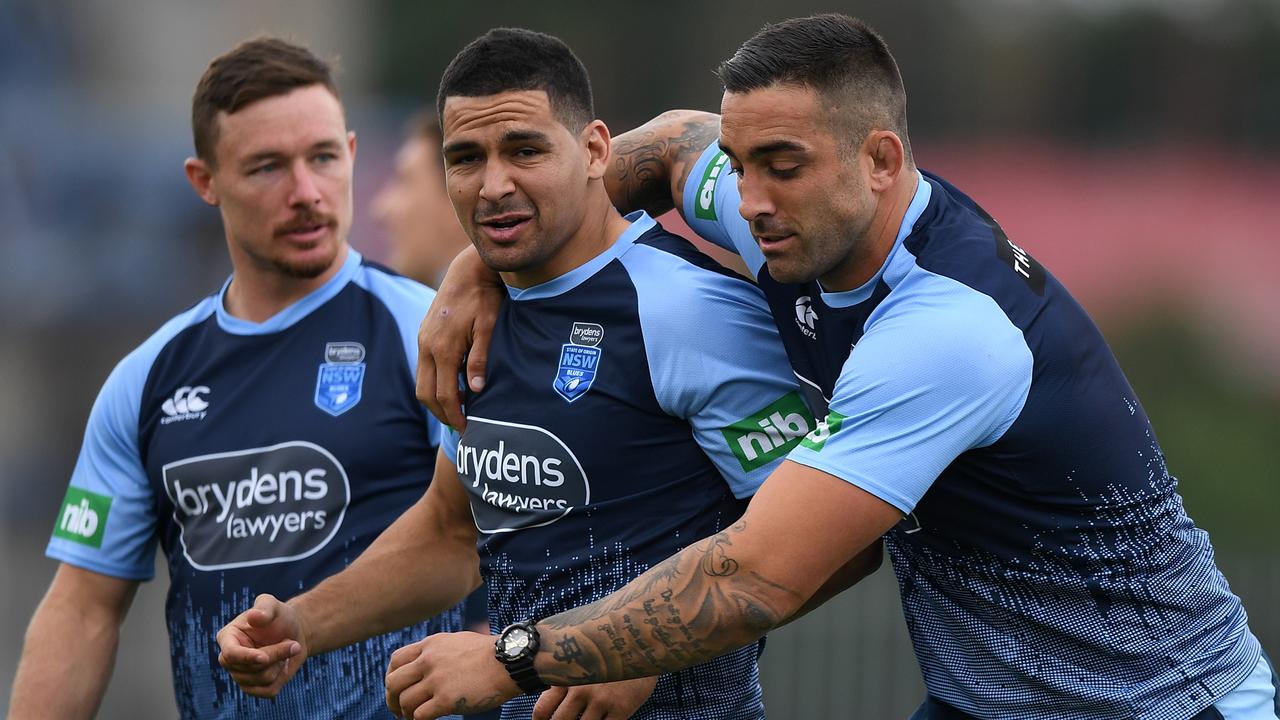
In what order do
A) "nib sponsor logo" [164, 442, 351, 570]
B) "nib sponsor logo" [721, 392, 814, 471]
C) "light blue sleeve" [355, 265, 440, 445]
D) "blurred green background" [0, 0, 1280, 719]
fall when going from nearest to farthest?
"nib sponsor logo" [721, 392, 814, 471], "nib sponsor logo" [164, 442, 351, 570], "light blue sleeve" [355, 265, 440, 445], "blurred green background" [0, 0, 1280, 719]

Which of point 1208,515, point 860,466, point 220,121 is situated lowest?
point 1208,515

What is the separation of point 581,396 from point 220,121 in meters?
1.85

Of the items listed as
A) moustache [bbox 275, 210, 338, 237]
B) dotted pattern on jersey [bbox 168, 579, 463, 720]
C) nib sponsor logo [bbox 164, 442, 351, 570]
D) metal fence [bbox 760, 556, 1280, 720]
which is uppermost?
moustache [bbox 275, 210, 338, 237]

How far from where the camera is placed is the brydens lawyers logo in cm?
498

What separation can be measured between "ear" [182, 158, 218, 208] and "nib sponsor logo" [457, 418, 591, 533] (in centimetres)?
158

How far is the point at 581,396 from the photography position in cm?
406

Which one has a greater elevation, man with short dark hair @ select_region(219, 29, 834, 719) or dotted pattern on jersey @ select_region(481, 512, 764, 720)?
man with short dark hair @ select_region(219, 29, 834, 719)

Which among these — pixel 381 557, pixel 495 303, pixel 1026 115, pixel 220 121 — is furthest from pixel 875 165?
pixel 1026 115

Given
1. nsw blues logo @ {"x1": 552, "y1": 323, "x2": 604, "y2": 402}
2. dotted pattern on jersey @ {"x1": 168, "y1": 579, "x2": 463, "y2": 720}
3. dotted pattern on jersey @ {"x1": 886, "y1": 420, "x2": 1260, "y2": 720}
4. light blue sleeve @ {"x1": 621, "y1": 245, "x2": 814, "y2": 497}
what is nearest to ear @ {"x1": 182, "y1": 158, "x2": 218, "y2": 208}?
dotted pattern on jersey @ {"x1": 168, "y1": 579, "x2": 463, "y2": 720}

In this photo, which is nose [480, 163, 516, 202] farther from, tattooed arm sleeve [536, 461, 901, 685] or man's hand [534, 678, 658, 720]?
man's hand [534, 678, 658, 720]

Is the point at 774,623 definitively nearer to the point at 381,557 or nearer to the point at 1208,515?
the point at 381,557

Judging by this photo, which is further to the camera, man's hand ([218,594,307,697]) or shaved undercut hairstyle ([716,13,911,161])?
man's hand ([218,594,307,697])

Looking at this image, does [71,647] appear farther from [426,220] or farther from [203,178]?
[426,220]

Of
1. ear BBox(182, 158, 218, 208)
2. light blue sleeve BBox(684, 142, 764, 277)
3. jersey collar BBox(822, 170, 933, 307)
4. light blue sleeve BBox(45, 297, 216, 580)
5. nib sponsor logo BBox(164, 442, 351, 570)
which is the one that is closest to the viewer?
jersey collar BBox(822, 170, 933, 307)
